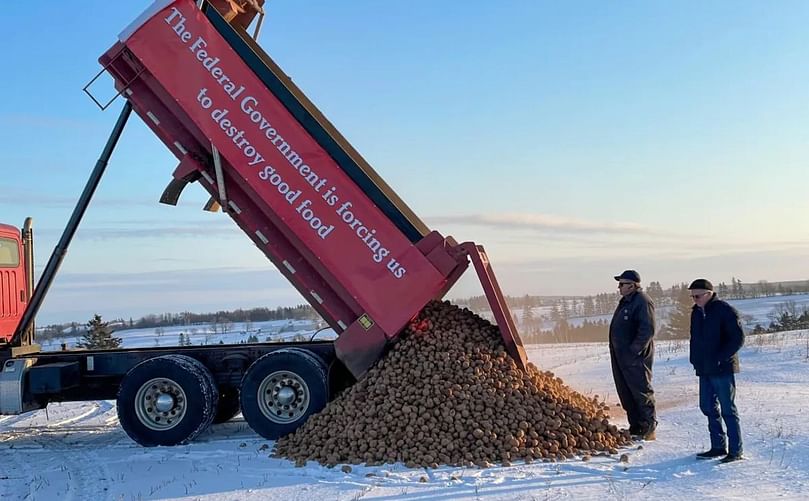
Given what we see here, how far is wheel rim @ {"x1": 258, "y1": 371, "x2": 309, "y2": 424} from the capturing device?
7.57 metres

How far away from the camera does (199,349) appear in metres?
8.44

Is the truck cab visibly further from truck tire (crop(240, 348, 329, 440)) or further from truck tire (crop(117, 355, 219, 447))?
truck tire (crop(240, 348, 329, 440))

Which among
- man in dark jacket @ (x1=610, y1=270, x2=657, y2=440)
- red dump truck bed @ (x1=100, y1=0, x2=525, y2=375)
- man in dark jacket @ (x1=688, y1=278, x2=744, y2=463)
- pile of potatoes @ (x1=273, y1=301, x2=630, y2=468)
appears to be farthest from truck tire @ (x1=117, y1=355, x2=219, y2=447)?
man in dark jacket @ (x1=688, y1=278, x2=744, y2=463)

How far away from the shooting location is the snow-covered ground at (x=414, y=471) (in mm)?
5301

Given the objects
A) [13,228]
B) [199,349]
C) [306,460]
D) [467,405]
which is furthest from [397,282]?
Result: [13,228]

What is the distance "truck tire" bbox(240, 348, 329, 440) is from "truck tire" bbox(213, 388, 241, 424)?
954 mm

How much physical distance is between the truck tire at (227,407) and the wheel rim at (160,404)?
2.36 feet

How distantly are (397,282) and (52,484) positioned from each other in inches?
143

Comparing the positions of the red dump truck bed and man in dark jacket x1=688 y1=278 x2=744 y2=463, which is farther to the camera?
the red dump truck bed

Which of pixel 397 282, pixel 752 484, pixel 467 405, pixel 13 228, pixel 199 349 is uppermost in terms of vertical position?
pixel 13 228

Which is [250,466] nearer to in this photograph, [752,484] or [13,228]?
[752,484]

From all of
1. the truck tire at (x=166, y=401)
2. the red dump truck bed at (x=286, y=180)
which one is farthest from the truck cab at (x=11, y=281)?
the red dump truck bed at (x=286, y=180)

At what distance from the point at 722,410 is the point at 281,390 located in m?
4.36

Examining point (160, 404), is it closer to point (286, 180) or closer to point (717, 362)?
point (286, 180)
